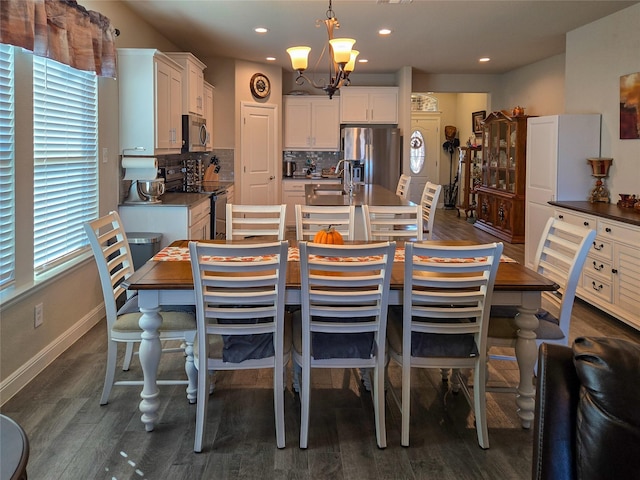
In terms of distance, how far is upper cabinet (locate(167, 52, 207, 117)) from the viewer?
19.5 feet

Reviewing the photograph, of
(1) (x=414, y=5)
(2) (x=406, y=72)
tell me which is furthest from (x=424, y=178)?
(1) (x=414, y=5)

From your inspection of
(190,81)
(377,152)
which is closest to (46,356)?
(190,81)

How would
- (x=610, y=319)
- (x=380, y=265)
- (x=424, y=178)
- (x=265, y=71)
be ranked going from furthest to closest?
(x=424, y=178), (x=265, y=71), (x=610, y=319), (x=380, y=265)

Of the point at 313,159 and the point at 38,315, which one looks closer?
the point at 38,315

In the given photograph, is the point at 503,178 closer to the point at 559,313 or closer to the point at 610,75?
the point at 610,75

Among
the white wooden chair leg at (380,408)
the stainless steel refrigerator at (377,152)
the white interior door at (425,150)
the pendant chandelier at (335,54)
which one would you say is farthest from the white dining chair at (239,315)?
the white interior door at (425,150)

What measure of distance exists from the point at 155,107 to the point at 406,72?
477cm

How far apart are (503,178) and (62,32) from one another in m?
6.66

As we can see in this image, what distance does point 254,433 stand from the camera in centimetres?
255

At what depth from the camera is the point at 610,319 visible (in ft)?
14.5

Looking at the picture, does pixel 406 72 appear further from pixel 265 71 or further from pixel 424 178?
pixel 424 178

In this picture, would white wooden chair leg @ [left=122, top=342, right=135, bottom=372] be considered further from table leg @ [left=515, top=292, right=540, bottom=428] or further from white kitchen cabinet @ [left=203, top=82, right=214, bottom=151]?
white kitchen cabinet @ [left=203, top=82, right=214, bottom=151]

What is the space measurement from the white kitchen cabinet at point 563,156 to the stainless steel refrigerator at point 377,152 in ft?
8.75

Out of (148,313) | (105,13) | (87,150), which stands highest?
(105,13)
